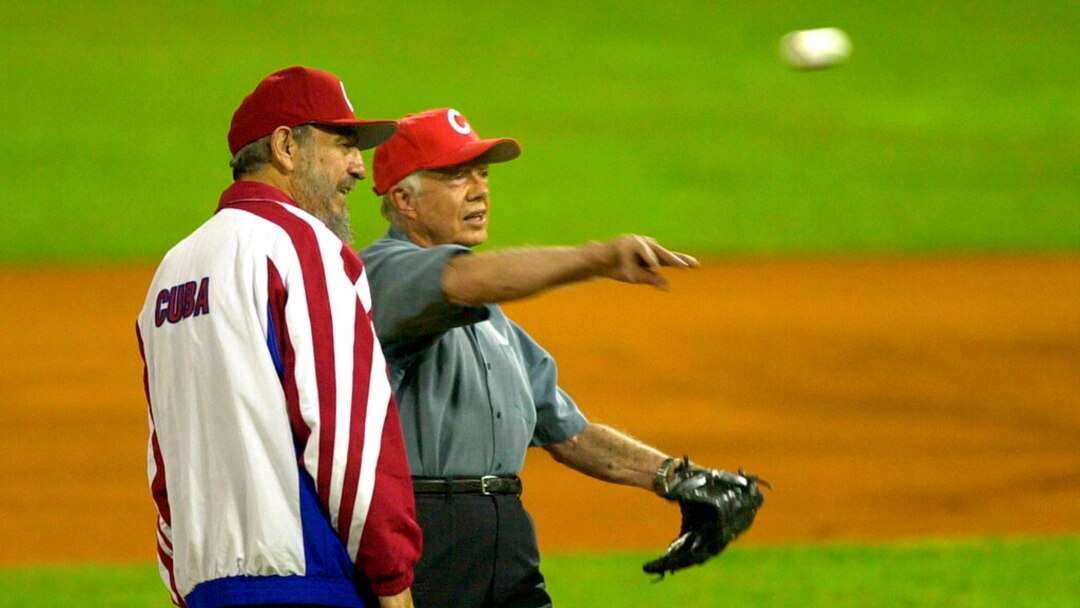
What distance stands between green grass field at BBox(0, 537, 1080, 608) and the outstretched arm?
13.5ft

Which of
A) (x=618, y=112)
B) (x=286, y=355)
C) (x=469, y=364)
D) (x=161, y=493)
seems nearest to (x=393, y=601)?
(x=286, y=355)

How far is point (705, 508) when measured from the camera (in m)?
4.74

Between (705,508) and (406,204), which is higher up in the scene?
(406,204)

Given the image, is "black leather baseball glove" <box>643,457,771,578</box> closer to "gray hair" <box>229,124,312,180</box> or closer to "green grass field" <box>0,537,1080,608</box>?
"gray hair" <box>229,124,312,180</box>

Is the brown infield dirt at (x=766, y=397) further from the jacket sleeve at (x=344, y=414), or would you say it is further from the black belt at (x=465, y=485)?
the jacket sleeve at (x=344, y=414)

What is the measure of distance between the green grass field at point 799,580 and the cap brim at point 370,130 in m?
4.10

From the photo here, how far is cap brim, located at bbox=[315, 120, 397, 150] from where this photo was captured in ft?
12.2

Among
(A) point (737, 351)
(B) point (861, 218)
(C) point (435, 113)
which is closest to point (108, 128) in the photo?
(B) point (861, 218)

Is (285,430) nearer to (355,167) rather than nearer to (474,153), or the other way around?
(355,167)

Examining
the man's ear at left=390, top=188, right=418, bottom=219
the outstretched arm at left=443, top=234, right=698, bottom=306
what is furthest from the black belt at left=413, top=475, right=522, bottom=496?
the man's ear at left=390, top=188, right=418, bottom=219

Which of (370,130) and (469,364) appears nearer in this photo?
(370,130)

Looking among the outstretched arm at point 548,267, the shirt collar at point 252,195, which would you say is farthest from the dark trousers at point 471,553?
the shirt collar at point 252,195

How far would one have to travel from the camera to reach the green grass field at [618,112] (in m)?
18.7

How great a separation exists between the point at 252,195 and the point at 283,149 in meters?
0.15
